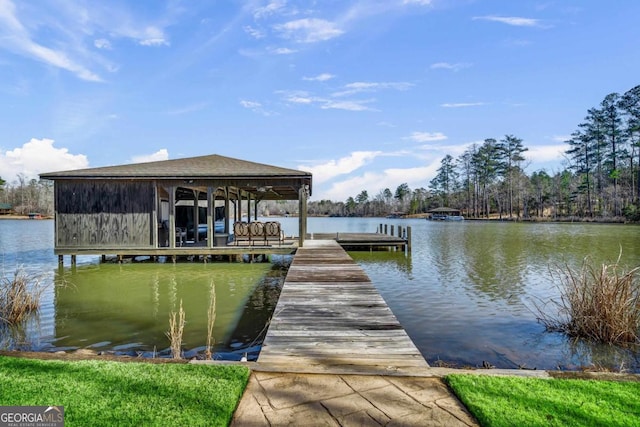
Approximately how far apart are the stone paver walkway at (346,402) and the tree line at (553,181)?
51658 millimetres

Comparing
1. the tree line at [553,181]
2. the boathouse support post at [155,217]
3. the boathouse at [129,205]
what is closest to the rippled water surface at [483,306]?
the boathouse at [129,205]

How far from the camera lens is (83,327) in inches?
271

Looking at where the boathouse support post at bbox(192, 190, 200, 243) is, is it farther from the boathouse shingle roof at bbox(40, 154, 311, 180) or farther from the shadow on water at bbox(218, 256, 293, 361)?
the shadow on water at bbox(218, 256, 293, 361)

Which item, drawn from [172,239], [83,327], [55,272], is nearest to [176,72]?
[172,239]

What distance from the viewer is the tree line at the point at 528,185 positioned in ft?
159

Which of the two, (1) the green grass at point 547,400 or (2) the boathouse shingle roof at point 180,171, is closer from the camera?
(1) the green grass at point 547,400

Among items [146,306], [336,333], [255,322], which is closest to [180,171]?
[146,306]

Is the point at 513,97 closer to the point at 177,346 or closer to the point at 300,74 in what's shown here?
the point at 300,74

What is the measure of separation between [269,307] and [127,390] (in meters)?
5.62

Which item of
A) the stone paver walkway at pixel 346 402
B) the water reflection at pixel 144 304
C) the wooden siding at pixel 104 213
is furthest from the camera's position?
the wooden siding at pixel 104 213

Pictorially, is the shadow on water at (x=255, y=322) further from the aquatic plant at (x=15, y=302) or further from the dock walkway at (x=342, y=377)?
the aquatic plant at (x=15, y=302)

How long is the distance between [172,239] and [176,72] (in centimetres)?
819

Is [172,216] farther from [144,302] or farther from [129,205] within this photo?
[144,302]

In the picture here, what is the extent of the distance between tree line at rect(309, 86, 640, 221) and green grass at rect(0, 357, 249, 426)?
2075 inches
